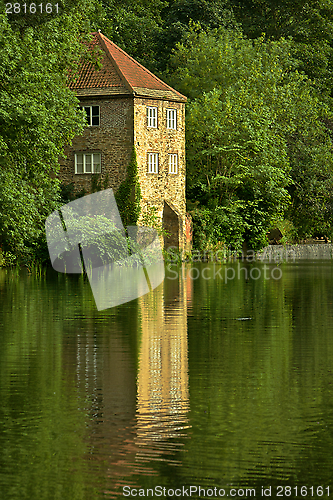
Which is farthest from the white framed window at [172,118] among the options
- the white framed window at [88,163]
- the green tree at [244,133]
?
the white framed window at [88,163]

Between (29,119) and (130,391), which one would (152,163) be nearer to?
(29,119)

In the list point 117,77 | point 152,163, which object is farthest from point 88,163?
point 117,77

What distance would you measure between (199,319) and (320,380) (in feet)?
29.1

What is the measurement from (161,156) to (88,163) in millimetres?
4583

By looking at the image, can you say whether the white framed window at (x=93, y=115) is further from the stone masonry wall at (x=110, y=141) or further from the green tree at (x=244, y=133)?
the green tree at (x=244, y=133)

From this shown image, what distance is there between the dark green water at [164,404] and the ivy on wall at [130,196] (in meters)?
30.0

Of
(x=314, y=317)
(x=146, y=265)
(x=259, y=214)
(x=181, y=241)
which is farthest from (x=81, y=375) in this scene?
(x=259, y=214)

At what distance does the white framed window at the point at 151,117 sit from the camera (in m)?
53.9

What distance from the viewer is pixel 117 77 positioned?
53.3 metres

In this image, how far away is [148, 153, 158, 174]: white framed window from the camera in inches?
2132

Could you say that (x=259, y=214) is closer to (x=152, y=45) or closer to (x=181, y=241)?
(x=181, y=241)

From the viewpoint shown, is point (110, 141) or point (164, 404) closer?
point (164, 404)

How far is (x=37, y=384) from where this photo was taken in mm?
12188

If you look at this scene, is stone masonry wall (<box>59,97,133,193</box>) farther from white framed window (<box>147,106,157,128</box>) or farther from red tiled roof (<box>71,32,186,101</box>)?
white framed window (<box>147,106,157,128</box>)
